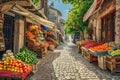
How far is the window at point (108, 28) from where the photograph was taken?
17559mm

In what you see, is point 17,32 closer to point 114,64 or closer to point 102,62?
point 102,62

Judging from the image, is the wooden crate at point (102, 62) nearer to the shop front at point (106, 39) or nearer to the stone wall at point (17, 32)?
the shop front at point (106, 39)

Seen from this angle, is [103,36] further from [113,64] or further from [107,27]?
[113,64]

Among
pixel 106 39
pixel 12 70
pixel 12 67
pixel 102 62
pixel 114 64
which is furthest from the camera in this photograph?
pixel 106 39

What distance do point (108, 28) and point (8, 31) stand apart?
8040mm

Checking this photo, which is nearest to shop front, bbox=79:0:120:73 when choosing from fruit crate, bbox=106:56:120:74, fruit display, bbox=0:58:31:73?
fruit crate, bbox=106:56:120:74

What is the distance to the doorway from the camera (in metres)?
13.4

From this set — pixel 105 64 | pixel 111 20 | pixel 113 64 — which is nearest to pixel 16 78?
pixel 113 64

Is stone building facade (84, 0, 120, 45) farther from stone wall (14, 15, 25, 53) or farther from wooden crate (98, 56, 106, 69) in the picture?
stone wall (14, 15, 25, 53)

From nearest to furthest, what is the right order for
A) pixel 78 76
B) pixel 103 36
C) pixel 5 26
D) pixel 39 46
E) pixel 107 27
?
pixel 78 76 < pixel 5 26 < pixel 39 46 < pixel 107 27 < pixel 103 36

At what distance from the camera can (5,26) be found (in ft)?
43.8

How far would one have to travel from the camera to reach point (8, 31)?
45.6 ft

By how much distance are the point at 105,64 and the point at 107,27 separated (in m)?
7.97

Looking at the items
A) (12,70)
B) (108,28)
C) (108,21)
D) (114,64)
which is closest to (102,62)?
(114,64)
